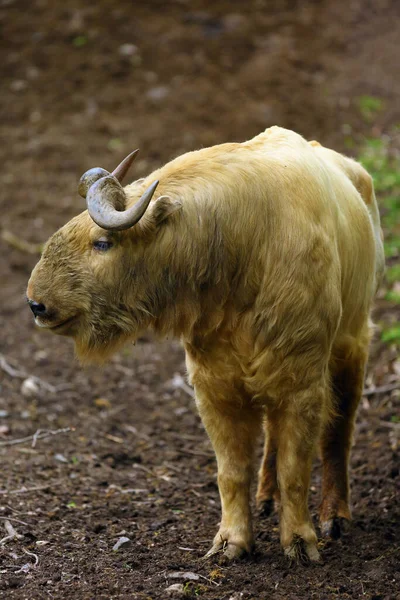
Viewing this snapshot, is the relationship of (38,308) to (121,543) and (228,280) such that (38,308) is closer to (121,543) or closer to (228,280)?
(228,280)

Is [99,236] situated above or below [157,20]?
above

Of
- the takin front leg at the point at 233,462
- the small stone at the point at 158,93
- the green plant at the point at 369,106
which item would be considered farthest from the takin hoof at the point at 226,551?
the small stone at the point at 158,93

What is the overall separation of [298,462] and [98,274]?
1.35 metres

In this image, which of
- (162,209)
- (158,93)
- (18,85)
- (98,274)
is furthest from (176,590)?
(18,85)


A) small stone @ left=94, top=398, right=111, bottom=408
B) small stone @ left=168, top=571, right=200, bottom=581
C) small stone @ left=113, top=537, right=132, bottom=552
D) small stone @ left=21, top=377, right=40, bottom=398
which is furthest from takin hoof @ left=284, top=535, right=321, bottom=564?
small stone @ left=21, top=377, right=40, bottom=398

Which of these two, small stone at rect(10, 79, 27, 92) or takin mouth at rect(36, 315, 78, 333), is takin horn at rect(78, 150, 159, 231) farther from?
small stone at rect(10, 79, 27, 92)

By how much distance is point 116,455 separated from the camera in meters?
6.63

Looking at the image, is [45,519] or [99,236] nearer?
[99,236]

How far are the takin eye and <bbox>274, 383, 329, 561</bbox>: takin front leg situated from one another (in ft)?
3.73

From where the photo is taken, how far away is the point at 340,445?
18.2 feet

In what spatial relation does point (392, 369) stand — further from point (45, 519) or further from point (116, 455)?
point (45, 519)

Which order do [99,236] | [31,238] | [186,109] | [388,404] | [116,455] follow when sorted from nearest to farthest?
1. [99,236]
2. [116,455]
3. [388,404]
4. [31,238]
5. [186,109]

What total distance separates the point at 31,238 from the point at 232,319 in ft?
21.4

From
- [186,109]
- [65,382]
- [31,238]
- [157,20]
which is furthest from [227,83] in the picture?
[65,382]
